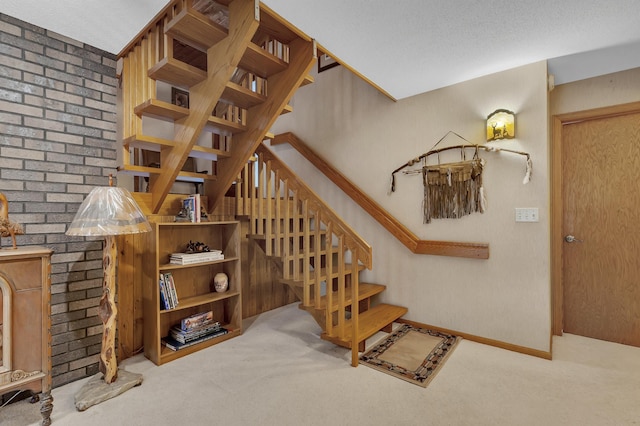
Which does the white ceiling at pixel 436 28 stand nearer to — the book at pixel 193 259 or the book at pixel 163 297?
the book at pixel 193 259

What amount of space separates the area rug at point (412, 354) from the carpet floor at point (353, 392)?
7cm

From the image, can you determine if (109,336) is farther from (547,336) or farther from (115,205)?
(547,336)

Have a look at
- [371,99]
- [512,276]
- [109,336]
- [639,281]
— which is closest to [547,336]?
[512,276]

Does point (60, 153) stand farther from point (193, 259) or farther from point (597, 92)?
point (597, 92)

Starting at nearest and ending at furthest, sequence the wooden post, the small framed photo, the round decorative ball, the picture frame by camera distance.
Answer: the wooden post < the round decorative ball < the small framed photo < the picture frame

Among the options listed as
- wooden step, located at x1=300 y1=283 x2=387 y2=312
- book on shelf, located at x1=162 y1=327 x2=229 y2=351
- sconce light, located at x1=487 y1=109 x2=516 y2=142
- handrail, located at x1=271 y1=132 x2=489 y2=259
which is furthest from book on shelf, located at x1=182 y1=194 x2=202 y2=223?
sconce light, located at x1=487 y1=109 x2=516 y2=142

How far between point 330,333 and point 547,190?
2.10 metres

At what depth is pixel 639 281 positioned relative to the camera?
8.38 feet

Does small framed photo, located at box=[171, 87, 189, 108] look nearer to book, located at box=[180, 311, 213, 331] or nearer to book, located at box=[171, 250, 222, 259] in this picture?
book, located at box=[171, 250, 222, 259]

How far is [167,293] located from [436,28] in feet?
9.06

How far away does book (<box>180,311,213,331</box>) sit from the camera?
2.58m

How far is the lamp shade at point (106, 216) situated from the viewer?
170 centimetres

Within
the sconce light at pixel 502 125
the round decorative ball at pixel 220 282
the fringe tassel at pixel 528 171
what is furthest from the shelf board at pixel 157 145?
the fringe tassel at pixel 528 171

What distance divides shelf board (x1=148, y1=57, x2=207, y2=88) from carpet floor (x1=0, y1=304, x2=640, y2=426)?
205 cm
